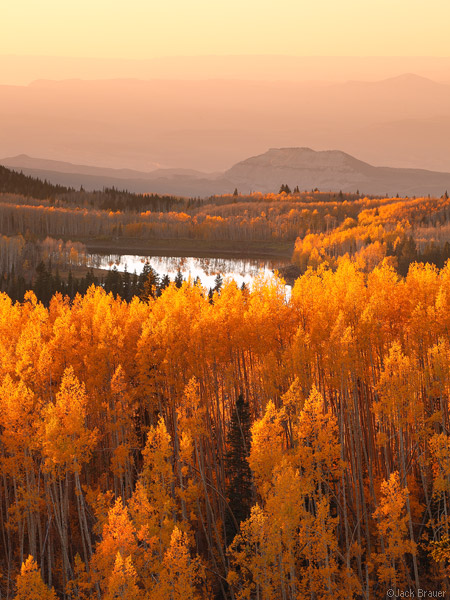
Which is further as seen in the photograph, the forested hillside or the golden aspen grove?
the forested hillside

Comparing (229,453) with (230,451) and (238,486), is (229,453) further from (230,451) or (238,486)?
(238,486)

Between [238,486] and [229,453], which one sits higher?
[229,453]

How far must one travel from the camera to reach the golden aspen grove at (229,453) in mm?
43584

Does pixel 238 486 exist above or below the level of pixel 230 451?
below

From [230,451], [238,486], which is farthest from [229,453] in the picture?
[238,486]

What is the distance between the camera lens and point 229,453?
5559 centimetres

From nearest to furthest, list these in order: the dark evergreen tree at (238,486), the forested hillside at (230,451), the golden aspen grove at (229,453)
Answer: the golden aspen grove at (229,453), the forested hillside at (230,451), the dark evergreen tree at (238,486)

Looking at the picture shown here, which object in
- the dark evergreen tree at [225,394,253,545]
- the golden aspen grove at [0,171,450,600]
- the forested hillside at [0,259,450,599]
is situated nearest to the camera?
the golden aspen grove at [0,171,450,600]

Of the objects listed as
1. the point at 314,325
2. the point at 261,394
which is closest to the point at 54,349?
the point at 261,394

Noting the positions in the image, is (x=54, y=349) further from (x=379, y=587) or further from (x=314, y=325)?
(x=379, y=587)

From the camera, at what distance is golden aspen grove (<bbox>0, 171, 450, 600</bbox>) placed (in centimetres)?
4358

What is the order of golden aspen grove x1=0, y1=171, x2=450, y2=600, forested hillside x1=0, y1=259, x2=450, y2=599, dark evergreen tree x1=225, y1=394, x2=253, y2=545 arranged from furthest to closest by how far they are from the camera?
Answer: dark evergreen tree x1=225, y1=394, x2=253, y2=545, forested hillside x1=0, y1=259, x2=450, y2=599, golden aspen grove x1=0, y1=171, x2=450, y2=600

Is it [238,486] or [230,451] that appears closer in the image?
[238,486]

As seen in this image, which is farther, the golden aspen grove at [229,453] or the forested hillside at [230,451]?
the forested hillside at [230,451]
